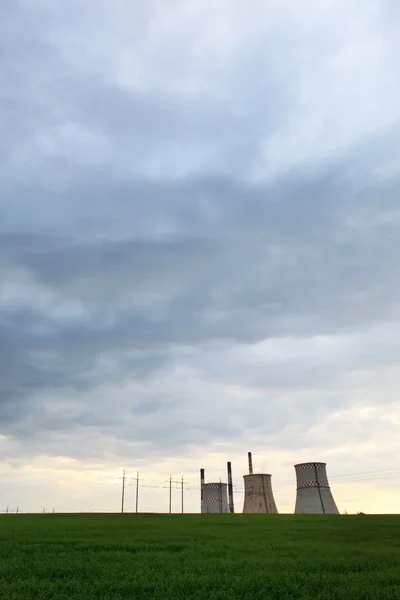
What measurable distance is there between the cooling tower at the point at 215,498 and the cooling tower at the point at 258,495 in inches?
509

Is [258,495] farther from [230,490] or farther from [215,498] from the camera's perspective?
[230,490]

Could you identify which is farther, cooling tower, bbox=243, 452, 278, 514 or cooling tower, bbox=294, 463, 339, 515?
cooling tower, bbox=243, 452, 278, 514

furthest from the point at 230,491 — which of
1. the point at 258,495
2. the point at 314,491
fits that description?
the point at 314,491

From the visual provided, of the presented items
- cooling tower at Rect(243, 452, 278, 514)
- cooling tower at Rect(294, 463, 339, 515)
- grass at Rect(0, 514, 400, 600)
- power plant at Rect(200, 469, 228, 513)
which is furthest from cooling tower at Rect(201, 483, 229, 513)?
grass at Rect(0, 514, 400, 600)

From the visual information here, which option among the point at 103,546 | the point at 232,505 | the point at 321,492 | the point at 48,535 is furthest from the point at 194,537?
the point at 232,505

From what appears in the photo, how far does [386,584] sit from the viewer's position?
1352 centimetres

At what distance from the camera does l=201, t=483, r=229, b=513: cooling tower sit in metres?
93.8

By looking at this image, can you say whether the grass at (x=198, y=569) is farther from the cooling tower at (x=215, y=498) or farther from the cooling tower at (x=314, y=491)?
the cooling tower at (x=215, y=498)

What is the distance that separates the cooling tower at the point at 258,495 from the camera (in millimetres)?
79375

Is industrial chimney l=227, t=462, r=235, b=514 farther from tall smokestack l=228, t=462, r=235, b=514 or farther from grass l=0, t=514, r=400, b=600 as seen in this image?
grass l=0, t=514, r=400, b=600

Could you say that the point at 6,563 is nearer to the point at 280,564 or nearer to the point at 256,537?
the point at 280,564

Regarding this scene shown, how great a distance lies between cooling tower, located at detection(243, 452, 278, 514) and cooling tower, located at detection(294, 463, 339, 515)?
795 cm

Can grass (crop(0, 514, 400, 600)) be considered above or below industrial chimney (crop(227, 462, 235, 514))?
below

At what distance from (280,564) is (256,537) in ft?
31.1
